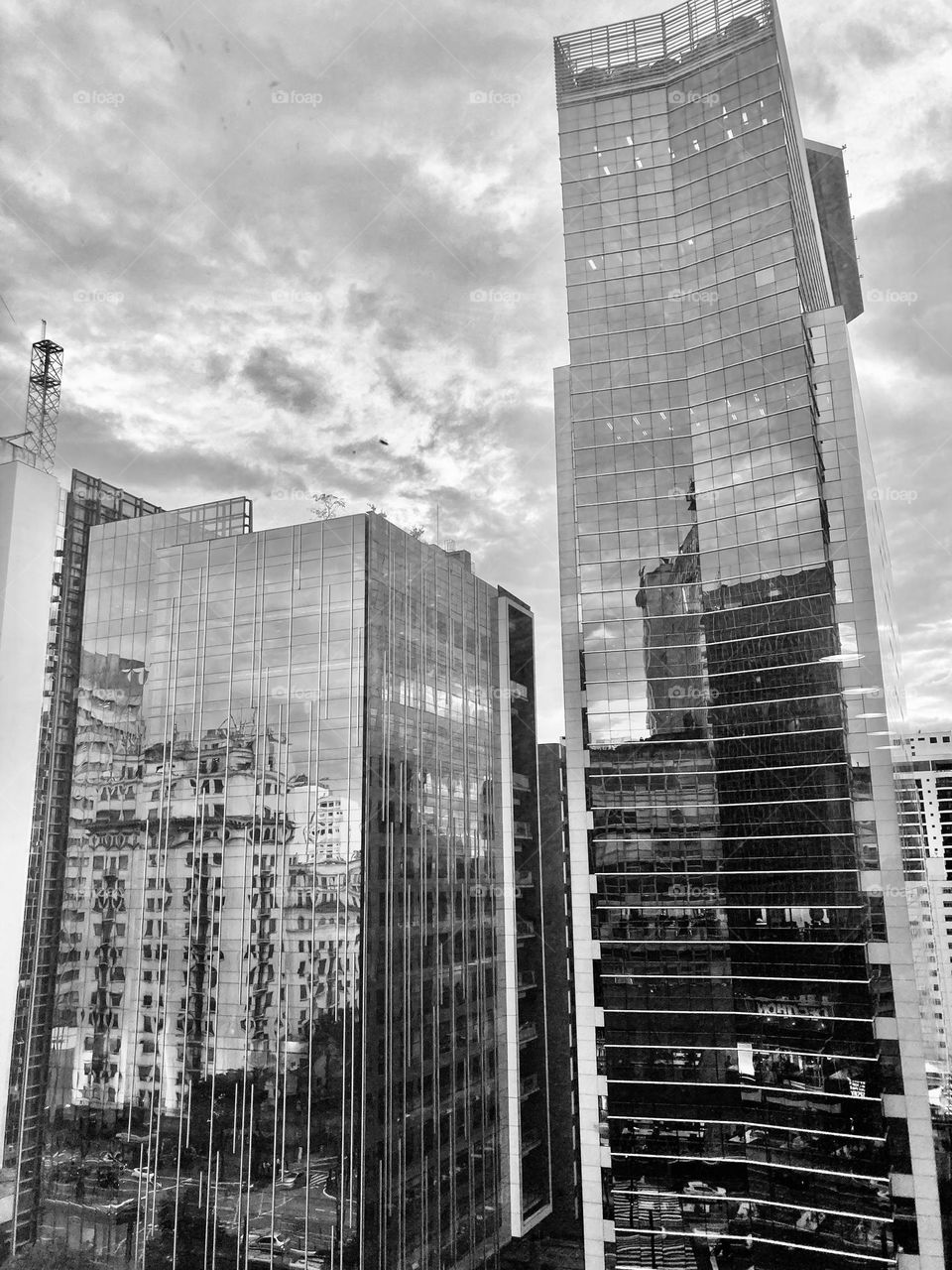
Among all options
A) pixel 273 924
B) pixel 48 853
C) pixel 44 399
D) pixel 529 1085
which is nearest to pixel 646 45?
pixel 44 399

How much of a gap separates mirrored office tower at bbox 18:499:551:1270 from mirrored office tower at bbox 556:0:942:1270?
9.83 meters

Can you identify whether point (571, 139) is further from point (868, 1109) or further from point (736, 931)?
point (868, 1109)

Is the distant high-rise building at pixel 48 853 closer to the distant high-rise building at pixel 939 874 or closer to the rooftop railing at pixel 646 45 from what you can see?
the rooftop railing at pixel 646 45

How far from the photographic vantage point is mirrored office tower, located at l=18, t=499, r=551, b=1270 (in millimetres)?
42875

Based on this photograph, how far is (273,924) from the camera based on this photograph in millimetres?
45469

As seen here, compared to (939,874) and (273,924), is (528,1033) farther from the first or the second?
(939,874)

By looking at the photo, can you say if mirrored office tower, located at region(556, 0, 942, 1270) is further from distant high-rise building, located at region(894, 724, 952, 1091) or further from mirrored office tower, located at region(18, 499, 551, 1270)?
distant high-rise building, located at region(894, 724, 952, 1091)

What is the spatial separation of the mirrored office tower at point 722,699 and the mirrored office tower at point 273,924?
9.83 metres

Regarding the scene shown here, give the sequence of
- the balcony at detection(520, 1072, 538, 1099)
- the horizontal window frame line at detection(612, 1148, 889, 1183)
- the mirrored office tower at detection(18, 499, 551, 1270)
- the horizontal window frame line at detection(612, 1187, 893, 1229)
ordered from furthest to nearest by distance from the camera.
Answer: the balcony at detection(520, 1072, 538, 1099) < the mirrored office tower at detection(18, 499, 551, 1270) < the horizontal window frame line at detection(612, 1148, 889, 1183) < the horizontal window frame line at detection(612, 1187, 893, 1229)

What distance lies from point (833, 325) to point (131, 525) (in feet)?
137

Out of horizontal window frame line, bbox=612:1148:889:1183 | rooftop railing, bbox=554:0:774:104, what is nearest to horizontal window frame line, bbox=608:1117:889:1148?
horizontal window frame line, bbox=612:1148:889:1183

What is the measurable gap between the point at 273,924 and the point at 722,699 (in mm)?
25024

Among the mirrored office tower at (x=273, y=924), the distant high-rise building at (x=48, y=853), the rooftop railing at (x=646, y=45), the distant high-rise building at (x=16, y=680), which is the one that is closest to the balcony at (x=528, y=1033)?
the mirrored office tower at (x=273, y=924)

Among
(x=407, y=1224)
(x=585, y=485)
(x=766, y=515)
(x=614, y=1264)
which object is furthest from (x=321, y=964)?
(x=766, y=515)
